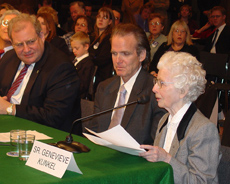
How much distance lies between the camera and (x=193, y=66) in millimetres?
2361

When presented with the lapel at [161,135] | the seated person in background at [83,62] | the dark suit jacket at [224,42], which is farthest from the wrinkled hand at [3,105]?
the dark suit jacket at [224,42]

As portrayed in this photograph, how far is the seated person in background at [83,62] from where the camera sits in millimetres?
6211

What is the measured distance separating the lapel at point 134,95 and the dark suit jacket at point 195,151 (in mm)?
690

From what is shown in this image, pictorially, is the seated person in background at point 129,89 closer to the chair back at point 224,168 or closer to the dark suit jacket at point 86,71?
the chair back at point 224,168

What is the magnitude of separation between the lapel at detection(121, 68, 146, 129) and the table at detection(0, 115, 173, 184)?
70 cm

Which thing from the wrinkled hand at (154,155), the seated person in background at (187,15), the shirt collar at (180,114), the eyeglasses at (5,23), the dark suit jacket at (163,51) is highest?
the seated person in background at (187,15)

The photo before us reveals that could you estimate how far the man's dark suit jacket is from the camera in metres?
3.19

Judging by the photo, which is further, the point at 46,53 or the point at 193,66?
the point at 46,53

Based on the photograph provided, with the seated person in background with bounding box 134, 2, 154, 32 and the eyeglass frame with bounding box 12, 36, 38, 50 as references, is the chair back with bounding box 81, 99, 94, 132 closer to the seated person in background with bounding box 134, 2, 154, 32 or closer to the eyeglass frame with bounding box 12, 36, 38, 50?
the eyeglass frame with bounding box 12, 36, 38, 50

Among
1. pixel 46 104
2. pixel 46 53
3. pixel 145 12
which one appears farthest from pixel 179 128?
pixel 145 12

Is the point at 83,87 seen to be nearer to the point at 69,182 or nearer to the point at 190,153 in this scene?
the point at 190,153

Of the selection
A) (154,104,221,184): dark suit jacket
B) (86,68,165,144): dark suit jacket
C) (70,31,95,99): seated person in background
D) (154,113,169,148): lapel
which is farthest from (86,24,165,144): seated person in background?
(70,31,95,99): seated person in background

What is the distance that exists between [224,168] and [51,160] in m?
0.93

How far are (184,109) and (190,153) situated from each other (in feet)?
0.94
